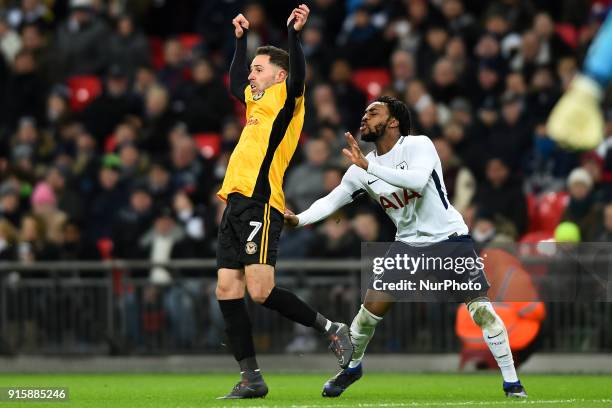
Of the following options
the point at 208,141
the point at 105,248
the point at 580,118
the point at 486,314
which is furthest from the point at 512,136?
the point at 580,118

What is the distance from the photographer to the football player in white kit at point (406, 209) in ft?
32.6

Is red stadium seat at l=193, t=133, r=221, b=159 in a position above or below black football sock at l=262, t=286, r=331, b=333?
above

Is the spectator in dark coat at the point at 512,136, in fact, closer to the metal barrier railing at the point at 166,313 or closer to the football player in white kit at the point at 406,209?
the metal barrier railing at the point at 166,313

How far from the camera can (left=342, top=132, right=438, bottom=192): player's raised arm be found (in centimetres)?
940

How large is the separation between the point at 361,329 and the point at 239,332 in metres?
0.91

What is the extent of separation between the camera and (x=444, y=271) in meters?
10.2

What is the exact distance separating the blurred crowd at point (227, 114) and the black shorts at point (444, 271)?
16.2ft

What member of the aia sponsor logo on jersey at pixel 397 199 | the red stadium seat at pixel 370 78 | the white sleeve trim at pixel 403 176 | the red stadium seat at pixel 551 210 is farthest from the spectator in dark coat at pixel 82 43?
the white sleeve trim at pixel 403 176

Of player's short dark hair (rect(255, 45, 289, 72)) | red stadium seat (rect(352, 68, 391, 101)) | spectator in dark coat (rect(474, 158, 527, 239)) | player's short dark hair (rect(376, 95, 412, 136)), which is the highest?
red stadium seat (rect(352, 68, 391, 101))

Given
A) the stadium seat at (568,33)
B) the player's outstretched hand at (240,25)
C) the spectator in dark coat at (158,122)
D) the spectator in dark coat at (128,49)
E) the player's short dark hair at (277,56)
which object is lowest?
the player's short dark hair at (277,56)

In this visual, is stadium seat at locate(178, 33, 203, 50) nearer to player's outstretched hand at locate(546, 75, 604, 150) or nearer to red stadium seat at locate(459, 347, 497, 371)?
red stadium seat at locate(459, 347, 497, 371)

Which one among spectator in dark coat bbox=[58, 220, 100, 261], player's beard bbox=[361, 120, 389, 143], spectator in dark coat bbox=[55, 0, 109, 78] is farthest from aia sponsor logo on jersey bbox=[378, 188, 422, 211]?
spectator in dark coat bbox=[55, 0, 109, 78]

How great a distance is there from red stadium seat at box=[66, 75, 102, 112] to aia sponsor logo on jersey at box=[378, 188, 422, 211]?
1190cm

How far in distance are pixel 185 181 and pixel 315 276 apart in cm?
329
